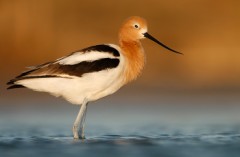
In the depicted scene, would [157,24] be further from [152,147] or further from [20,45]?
[152,147]

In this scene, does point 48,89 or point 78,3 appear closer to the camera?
point 48,89

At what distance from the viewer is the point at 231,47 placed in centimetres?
2038

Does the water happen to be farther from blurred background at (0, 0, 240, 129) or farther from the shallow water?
blurred background at (0, 0, 240, 129)

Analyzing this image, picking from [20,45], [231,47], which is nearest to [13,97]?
[20,45]

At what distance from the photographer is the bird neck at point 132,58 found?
1152cm

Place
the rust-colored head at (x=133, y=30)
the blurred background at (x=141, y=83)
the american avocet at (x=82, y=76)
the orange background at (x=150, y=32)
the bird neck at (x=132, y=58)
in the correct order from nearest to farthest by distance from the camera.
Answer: the blurred background at (x=141, y=83) < the american avocet at (x=82, y=76) < the bird neck at (x=132, y=58) < the rust-colored head at (x=133, y=30) < the orange background at (x=150, y=32)

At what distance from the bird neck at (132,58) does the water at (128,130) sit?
2.79 feet

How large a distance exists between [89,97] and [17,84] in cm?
98

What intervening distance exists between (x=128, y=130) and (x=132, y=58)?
1.20 m

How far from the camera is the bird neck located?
11.5 meters

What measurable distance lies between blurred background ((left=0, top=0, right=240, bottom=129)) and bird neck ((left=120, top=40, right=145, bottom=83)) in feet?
18.0

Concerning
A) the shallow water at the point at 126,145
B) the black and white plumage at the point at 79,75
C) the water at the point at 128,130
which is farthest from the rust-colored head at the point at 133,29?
the shallow water at the point at 126,145

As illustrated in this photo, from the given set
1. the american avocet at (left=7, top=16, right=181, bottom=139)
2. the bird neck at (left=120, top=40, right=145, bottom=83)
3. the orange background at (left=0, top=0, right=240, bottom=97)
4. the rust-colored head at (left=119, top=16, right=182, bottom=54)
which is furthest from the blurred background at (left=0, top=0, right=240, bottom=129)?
the american avocet at (left=7, top=16, right=181, bottom=139)

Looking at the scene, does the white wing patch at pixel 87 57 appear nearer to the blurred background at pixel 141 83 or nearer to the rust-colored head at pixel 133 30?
the rust-colored head at pixel 133 30
